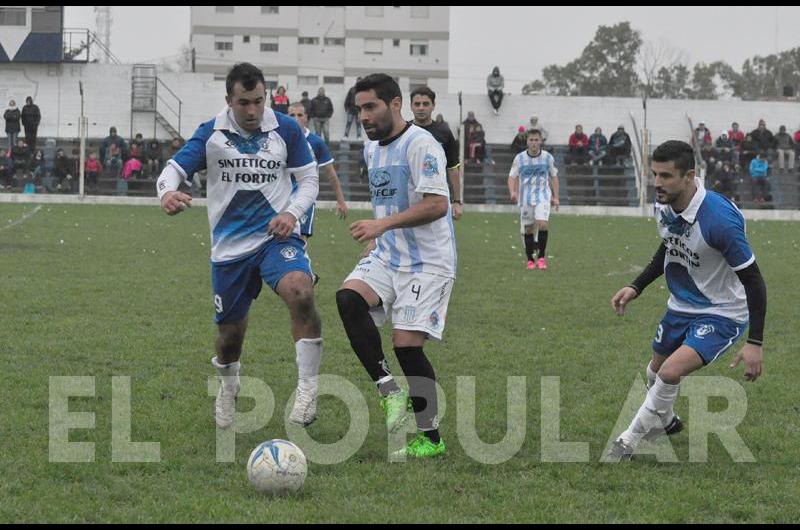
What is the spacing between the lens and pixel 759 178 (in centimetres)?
3303

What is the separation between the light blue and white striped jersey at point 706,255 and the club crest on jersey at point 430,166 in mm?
1254

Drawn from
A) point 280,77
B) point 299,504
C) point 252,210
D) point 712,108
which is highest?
point 280,77

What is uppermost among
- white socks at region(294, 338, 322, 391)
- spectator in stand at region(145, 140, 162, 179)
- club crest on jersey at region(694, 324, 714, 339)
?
spectator in stand at region(145, 140, 162, 179)

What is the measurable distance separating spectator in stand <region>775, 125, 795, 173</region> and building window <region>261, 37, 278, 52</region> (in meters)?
47.0

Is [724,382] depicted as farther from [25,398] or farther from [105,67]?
[105,67]

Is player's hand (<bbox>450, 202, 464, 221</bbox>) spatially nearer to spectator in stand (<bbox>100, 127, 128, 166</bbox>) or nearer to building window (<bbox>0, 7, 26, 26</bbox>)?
spectator in stand (<bbox>100, 127, 128, 166</bbox>)

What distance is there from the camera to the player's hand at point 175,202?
617 centimetres

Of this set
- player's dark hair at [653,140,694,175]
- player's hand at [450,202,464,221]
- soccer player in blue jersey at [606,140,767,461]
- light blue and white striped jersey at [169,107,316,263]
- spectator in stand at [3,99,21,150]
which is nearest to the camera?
soccer player in blue jersey at [606,140,767,461]

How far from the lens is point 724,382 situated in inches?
306

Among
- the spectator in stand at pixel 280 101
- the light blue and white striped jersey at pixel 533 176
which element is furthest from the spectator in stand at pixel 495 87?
the light blue and white striped jersey at pixel 533 176

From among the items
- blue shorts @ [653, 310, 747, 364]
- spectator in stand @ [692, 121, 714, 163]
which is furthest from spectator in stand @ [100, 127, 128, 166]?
blue shorts @ [653, 310, 747, 364]

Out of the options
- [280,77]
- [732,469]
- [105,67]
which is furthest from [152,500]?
[280,77]

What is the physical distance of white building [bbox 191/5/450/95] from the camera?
7531 centimetres

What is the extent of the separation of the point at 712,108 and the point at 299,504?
3859 centimetres
